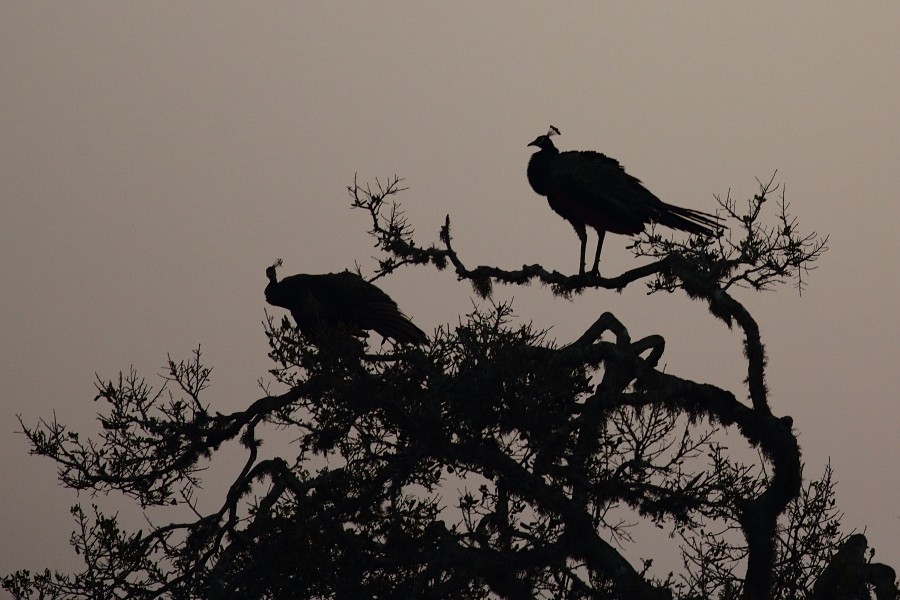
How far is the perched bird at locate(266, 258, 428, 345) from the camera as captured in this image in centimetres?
1136

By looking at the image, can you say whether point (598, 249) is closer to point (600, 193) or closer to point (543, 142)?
point (600, 193)

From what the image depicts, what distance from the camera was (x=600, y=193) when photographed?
37.8ft

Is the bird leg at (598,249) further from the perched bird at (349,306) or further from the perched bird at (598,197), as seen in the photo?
the perched bird at (349,306)

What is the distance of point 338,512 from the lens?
8039mm

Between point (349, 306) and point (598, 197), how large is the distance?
8.69 feet

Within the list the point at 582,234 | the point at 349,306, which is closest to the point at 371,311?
the point at 349,306

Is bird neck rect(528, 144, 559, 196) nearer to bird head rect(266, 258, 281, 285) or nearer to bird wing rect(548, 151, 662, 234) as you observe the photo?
bird wing rect(548, 151, 662, 234)

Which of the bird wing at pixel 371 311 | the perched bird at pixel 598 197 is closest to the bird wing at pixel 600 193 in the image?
the perched bird at pixel 598 197

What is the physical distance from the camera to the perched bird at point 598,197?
10.8m

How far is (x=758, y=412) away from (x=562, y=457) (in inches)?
57.7

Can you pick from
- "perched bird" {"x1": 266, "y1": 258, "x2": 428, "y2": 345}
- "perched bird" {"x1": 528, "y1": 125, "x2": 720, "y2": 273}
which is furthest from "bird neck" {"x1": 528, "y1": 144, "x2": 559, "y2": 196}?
"perched bird" {"x1": 266, "y1": 258, "x2": 428, "y2": 345}

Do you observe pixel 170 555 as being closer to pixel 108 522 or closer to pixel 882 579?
pixel 108 522

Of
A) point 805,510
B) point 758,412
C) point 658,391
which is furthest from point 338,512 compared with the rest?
point 805,510

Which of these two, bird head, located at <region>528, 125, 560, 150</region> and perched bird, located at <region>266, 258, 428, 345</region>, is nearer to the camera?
perched bird, located at <region>266, 258, 428, 345</region>
